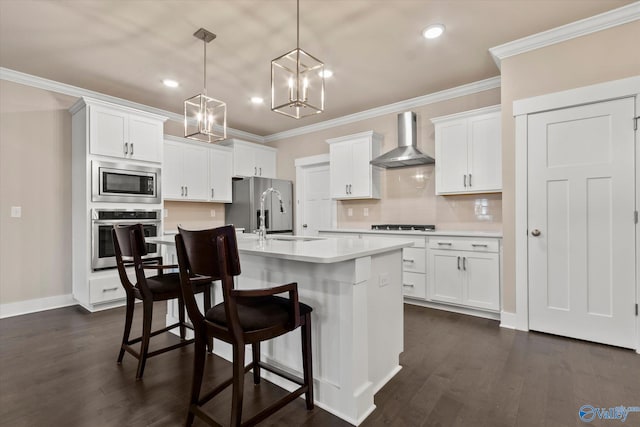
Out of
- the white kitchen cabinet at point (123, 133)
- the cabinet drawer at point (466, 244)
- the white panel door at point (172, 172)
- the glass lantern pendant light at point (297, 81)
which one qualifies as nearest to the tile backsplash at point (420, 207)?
the cabinet drawer at point (466, 244)

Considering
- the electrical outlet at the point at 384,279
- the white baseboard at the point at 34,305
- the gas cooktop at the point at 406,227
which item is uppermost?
the gas cooktop at the point at 406,227

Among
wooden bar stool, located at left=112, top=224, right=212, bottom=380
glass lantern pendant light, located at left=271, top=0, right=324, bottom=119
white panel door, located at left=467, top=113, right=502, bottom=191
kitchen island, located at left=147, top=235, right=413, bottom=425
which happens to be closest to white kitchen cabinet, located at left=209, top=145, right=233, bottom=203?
glass lantern pendant light, located at left=271, top=0, right=324, bottom=119

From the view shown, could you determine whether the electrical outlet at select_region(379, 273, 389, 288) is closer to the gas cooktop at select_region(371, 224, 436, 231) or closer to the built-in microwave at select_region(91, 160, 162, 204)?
the gas cooktop at select_region(371, 224, 436, 231)

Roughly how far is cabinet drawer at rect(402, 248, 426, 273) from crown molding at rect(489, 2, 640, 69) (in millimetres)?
2132

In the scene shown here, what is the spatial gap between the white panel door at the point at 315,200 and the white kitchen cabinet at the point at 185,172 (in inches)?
67.4

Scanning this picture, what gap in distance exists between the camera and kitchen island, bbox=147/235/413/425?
5.32 feet

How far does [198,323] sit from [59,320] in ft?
9.15

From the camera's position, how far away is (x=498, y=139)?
3439mm

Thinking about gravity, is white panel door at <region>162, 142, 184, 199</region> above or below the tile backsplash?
above

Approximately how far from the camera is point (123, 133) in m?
3.74

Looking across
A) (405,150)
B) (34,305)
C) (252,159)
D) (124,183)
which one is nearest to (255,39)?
(405,150)

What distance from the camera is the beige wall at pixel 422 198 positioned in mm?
3820

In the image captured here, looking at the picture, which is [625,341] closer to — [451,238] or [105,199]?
[451,238]

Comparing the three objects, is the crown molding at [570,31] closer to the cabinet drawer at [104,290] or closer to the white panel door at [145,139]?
the white panel door at [145,139]
